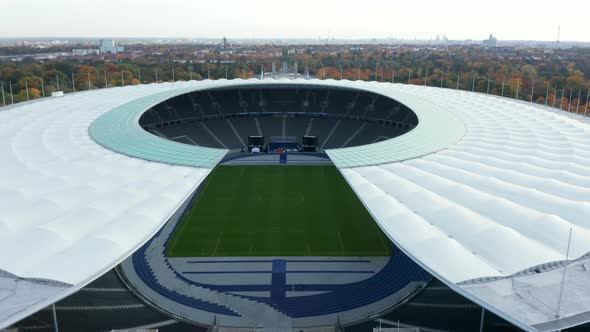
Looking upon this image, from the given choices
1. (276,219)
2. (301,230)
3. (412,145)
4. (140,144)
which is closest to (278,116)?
(276,219)

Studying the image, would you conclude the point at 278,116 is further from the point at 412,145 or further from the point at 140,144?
the point at 412,145

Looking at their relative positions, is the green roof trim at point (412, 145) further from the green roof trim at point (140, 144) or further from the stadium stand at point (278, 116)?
Result: the stadium stand at point (278, 116)

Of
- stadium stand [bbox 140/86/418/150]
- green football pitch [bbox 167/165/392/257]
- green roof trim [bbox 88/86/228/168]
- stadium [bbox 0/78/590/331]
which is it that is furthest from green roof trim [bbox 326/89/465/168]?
stadium stand [bbox 140/86/418/150]

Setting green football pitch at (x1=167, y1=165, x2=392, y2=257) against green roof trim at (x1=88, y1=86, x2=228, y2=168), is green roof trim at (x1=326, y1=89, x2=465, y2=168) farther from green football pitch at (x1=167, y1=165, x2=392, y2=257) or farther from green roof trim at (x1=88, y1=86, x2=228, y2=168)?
green roof trim at (x1=88, y1=86, x2=228, y2=168)

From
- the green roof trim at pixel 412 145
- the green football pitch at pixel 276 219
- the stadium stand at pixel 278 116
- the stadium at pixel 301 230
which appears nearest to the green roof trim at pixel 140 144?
the stadium at pixel 301 230

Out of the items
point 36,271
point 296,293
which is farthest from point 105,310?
point 296,293
